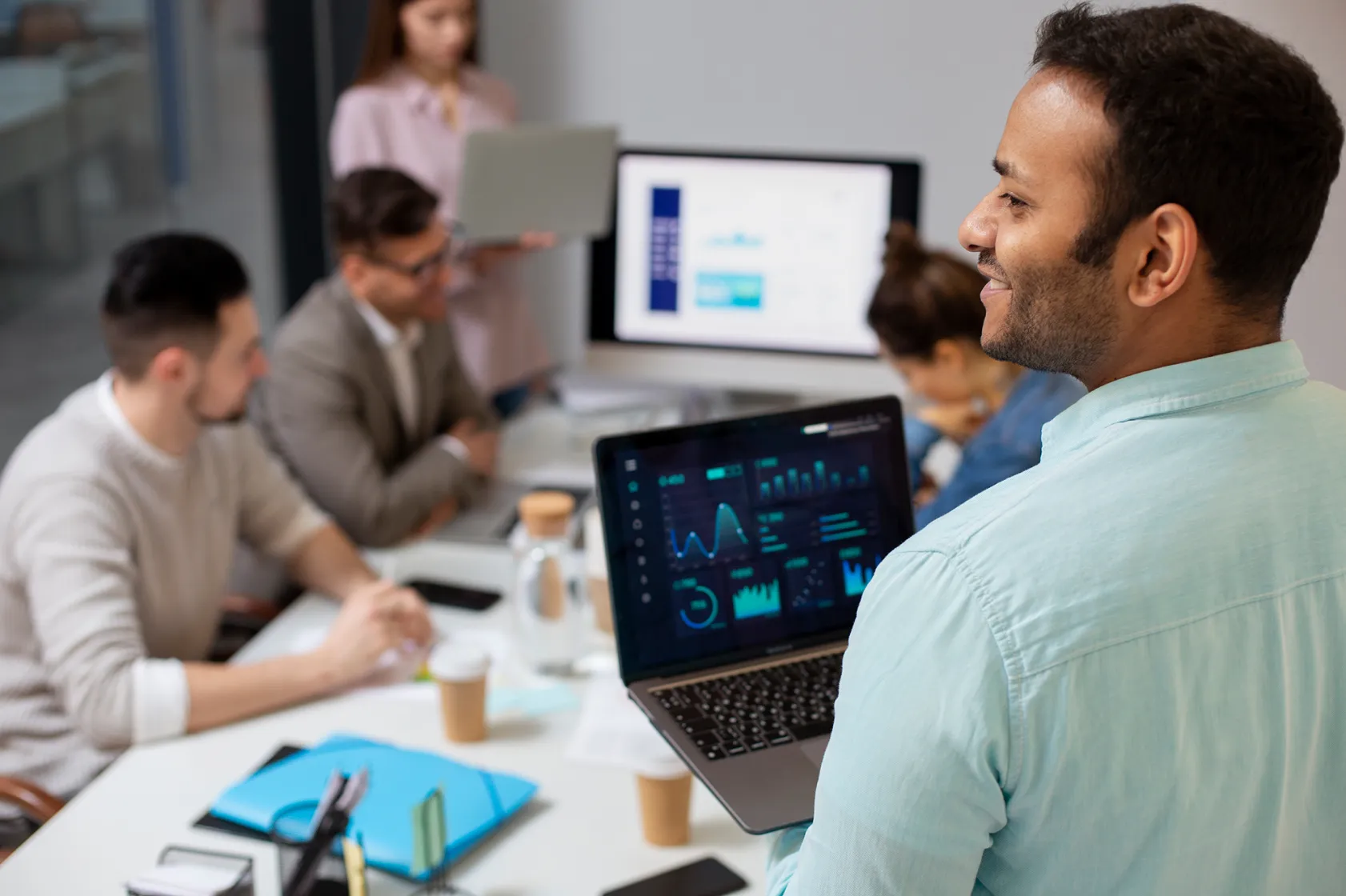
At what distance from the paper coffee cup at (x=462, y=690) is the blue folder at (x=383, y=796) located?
7 cm

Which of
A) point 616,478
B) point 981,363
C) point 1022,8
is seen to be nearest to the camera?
point 616,478

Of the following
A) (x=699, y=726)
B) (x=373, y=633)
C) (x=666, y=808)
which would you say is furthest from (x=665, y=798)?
(x=373, y=633)

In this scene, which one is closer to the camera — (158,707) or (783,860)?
(783,860)

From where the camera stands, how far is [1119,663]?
31.5 inches

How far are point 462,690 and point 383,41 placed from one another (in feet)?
6.28

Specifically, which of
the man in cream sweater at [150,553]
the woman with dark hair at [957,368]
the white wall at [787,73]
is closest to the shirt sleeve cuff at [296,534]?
the man in cream sweater at [150,553]

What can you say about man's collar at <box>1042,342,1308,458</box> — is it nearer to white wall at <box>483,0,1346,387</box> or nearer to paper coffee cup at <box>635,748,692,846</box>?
paper coffee cup at <box>635,748,692,846</box>

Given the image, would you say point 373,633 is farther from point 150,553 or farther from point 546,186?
point 546,186

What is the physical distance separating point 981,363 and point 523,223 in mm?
922

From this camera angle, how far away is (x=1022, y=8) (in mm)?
3904

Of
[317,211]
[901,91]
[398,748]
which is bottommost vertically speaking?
[398,748]

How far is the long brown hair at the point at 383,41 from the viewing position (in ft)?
10.0

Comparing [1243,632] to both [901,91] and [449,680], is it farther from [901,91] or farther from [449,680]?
[901,91]

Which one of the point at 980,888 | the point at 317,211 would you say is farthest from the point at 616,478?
the point at 317,211
